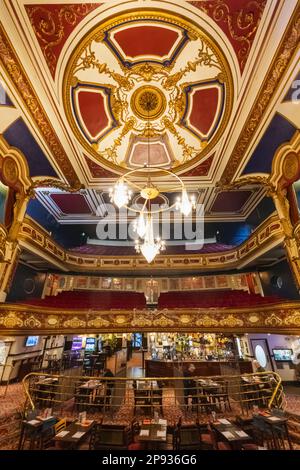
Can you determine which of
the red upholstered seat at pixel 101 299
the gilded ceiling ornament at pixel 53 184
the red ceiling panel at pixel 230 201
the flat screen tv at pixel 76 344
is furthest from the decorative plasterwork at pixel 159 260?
the flat screen tv at pixel 76 344

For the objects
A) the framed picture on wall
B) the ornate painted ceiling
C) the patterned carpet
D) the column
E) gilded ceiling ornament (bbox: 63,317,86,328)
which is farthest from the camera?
the framed picture on wall

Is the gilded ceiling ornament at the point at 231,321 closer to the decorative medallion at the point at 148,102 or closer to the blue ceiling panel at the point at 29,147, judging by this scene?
the decorative medallion at the point at 148,102

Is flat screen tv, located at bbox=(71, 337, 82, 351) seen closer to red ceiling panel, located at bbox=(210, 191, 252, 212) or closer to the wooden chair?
the wooden chair

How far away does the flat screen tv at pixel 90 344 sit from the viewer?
1284 cm

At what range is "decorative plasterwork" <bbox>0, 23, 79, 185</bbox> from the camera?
13.4 feet

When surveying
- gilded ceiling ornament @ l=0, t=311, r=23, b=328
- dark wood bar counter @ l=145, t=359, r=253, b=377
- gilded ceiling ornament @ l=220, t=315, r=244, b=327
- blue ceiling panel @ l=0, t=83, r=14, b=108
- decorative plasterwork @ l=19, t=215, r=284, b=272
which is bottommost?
dark wood bar counter @ l=145, t=359, r=253, b=377

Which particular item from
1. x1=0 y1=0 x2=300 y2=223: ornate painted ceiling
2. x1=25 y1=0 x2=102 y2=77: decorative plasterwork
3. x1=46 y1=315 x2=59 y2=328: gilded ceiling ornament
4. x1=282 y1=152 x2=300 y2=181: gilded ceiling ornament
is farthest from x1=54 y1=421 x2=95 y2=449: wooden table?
x1=282 y1=152 x2=300 y2=181: gilded ceiling ornament

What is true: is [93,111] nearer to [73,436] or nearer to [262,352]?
[73,436]

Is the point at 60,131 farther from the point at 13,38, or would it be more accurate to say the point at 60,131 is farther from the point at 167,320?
A: the point at 167,320

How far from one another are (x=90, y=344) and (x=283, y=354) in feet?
34.7

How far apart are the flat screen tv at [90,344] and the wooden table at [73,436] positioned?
9121mm

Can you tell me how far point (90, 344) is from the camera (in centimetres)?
1304

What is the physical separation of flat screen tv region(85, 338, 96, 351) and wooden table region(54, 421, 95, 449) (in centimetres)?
912

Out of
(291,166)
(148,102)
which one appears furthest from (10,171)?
(291,166)
